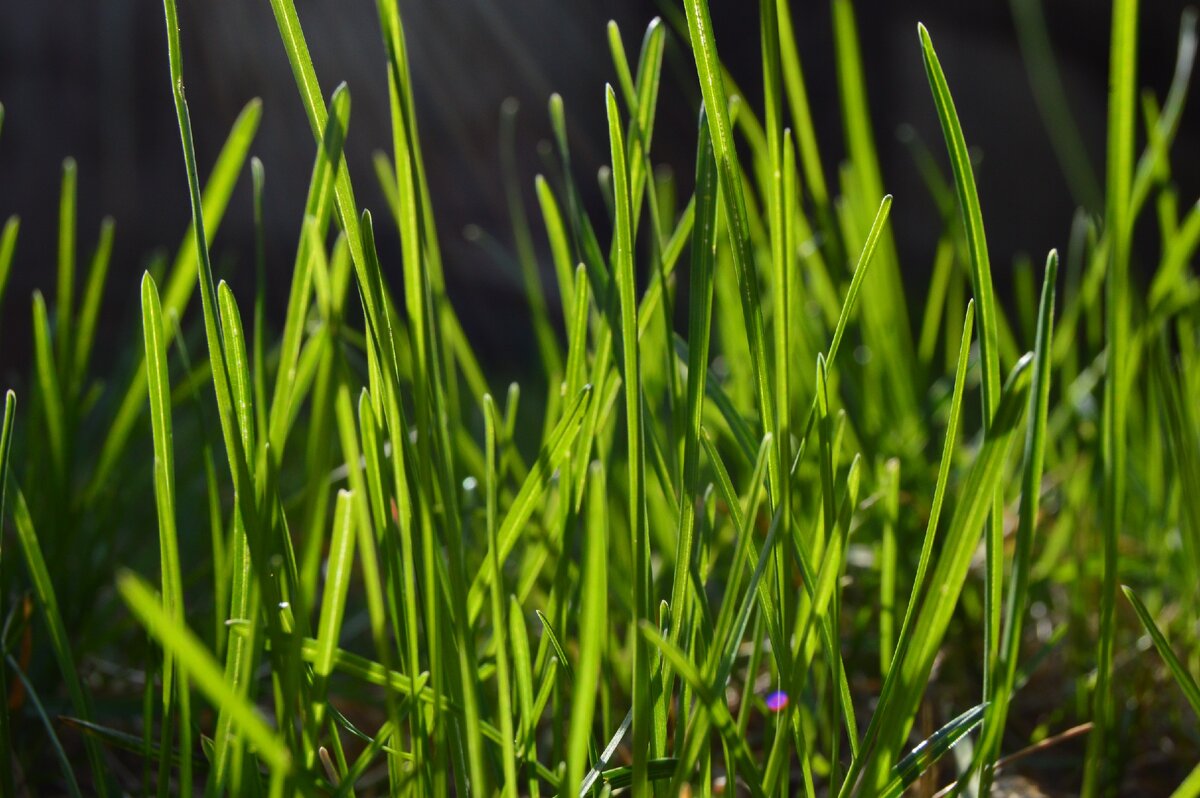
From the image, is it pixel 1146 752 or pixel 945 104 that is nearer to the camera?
pixel 945 104

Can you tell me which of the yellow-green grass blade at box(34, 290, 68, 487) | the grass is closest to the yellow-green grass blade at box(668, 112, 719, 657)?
the grass

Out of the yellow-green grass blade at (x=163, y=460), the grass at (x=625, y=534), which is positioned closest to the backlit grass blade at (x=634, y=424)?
the grass at (x=625, y=534)

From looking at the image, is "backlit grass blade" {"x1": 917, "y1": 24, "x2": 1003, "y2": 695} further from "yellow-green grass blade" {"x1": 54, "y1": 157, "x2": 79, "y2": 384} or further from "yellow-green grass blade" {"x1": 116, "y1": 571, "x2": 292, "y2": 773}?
"yellow-green grass blade" {"x1": 54, "y1": 157, "x2": 79, "y2": 384}

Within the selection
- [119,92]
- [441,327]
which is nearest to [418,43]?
[119,92]

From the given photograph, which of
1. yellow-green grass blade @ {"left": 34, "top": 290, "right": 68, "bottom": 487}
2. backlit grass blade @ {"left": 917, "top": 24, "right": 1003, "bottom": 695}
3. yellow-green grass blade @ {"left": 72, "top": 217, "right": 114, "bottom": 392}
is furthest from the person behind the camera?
yellow-green grass blade @ {"left": 72, "top": 217, "right": 114, "bottom": 392}

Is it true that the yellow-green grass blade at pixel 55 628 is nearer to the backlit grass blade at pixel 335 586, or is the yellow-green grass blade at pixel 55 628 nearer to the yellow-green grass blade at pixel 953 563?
the backlit grass blade at pixel 335 586

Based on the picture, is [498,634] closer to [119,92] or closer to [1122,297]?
[1122,297]
